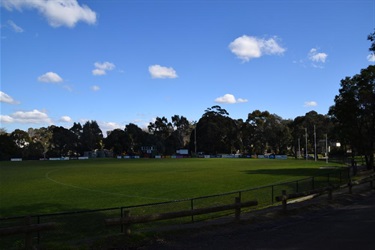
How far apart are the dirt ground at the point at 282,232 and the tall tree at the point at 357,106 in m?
32.6

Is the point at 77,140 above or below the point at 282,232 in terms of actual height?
above

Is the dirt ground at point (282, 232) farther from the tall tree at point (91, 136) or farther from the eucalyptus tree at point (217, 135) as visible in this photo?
the tall tree at point (91, 136)

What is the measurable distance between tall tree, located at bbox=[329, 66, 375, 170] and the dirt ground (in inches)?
1283

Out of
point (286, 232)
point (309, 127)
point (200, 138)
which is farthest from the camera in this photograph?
point (200, 138)

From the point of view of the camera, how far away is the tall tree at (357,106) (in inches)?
1720

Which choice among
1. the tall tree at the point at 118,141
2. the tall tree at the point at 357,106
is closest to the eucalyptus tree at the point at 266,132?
the tall tree at the point at 118,141

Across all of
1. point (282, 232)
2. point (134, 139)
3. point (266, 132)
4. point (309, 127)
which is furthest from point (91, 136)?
point (282, 232)

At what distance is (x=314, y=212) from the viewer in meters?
14.7

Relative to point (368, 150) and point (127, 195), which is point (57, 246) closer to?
point (127, 195)

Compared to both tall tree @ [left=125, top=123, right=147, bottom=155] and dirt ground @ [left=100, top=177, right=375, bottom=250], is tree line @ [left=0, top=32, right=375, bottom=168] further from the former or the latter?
dirt ground @ [left=100, top=177, right=375, bottom=250]

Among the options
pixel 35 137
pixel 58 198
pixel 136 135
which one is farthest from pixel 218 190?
pixel 35 137

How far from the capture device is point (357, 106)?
1790 inches

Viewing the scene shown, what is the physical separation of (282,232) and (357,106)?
3973cm

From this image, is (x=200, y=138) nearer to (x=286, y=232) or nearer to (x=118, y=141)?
(x=118, y=141)
